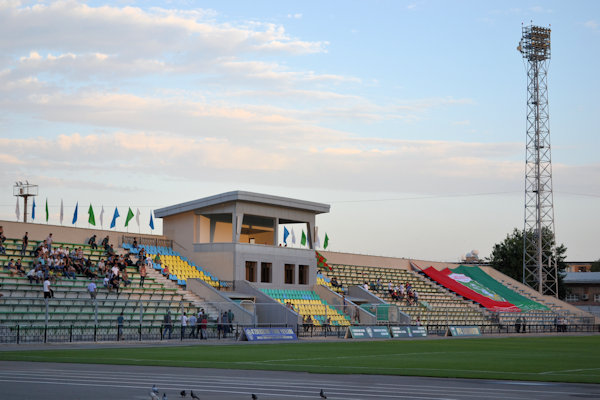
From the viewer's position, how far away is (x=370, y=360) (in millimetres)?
30562

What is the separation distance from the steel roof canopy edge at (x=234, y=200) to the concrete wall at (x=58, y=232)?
4.39 metres

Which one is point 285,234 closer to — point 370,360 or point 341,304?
point 341,304

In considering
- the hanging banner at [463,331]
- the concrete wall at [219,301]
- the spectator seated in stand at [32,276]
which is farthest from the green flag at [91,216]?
the hanging banner at [463,331]

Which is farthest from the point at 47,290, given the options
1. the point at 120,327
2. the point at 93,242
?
the point at 93,242

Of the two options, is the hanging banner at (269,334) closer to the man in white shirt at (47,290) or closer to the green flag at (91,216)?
the man in white shirt at (47,290)

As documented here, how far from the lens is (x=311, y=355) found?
3325 centimetres

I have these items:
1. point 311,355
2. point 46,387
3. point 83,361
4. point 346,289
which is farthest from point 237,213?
point 46,387

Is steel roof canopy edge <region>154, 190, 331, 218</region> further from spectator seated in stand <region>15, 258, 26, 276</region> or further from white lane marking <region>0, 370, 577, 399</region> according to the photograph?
white lane marking <region>0, 370, 577, 399</region>

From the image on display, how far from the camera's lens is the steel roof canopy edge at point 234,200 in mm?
60812

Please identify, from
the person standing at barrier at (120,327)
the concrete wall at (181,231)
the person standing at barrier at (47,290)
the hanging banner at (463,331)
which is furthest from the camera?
the concrete wall at (181,231)

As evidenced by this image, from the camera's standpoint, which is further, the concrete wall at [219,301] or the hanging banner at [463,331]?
the hanging banner at [463,331]

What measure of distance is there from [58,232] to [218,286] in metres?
11.3

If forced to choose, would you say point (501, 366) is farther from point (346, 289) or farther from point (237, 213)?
point (346, 289)

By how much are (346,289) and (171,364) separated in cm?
4441
